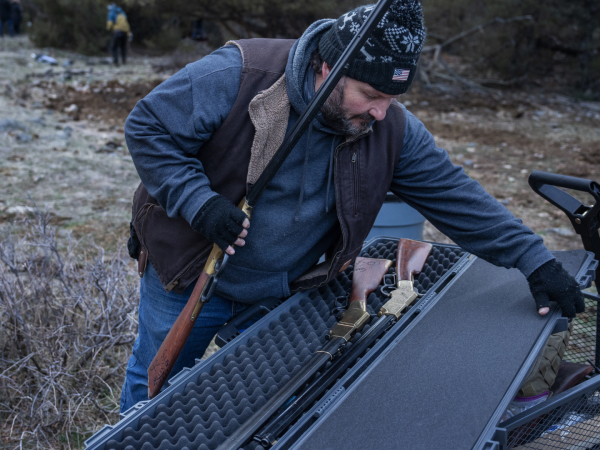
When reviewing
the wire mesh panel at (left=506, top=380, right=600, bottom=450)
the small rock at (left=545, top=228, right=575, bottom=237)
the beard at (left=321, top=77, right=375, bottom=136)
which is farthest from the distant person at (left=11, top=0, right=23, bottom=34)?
the wire mesh panel at (left=506, top=380, right=600, bottom=450)

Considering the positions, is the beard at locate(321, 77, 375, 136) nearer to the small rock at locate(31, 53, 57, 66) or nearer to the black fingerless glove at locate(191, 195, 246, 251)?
the black fingerless glove at locate(191, 195, 246, 251)

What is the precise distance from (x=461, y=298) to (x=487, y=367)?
49cm

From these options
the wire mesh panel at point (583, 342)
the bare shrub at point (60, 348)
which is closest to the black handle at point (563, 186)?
the wire mesh panel at point (583, 342)

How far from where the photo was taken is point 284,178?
7.09ft

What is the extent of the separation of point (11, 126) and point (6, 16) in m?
16.3

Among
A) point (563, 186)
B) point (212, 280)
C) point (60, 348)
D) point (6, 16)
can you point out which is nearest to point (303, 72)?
point (212, 280)

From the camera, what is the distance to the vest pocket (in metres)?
2.31

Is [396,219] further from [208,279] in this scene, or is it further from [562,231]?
[562,231]

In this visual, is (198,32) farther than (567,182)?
Yes

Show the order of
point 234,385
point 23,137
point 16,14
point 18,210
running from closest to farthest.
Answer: point 234,385, point 18,210, point 23,137, point 16,14

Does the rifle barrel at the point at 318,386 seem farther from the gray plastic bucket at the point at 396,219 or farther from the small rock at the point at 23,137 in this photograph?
the small rock at the point at 23,137

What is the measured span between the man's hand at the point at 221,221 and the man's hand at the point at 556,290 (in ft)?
3.81

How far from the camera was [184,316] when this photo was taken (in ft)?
6.82

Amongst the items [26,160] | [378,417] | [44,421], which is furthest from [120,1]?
[378,417]
